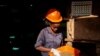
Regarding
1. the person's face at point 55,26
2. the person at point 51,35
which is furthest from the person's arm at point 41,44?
the person's face at point 55,26

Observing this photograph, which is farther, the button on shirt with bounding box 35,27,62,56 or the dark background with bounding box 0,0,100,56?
the dark background with bounding box 0,0,100,56

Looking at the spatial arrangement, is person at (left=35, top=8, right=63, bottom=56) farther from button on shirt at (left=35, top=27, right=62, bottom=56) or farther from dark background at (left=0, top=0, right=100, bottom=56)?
dark background at (left=0, top=0, right=100, bottom=56)

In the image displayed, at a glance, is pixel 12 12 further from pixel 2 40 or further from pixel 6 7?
pixel 2 40

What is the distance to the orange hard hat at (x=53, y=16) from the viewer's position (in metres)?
5.24

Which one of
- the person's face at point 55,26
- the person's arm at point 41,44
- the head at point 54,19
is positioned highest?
the head at point 54,19

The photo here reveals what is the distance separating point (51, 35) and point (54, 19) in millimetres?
308

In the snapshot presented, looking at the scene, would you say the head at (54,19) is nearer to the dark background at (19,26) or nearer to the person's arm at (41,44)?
the person's arm at (41,44)

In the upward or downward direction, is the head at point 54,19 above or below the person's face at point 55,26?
above

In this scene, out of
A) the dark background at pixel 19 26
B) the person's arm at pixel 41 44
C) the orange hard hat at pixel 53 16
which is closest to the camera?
the person's arm at pixel 41 44

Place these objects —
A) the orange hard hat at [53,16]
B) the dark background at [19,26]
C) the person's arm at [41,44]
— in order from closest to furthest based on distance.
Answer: the person's arm at [41,44], the orange hard hat at [53,16], the dark background at [19,26]

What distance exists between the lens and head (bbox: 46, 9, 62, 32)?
17.0 feet

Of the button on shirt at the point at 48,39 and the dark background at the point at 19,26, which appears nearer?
the button on shirt at the point at 48,39

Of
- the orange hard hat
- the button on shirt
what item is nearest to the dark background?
the orange hard hat

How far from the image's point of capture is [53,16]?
5.29m
